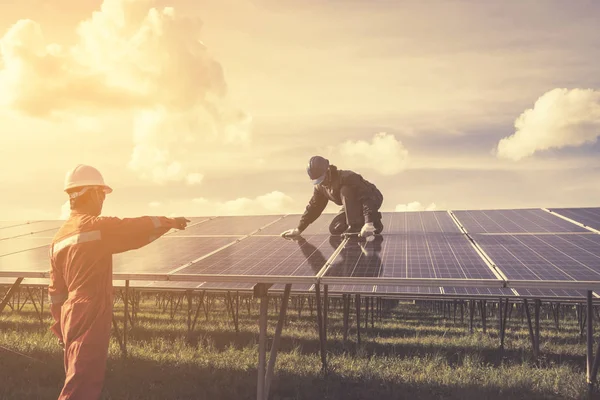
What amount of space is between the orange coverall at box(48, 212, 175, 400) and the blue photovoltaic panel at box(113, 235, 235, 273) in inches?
85.1

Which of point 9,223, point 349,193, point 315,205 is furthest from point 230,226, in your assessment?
point 9,223

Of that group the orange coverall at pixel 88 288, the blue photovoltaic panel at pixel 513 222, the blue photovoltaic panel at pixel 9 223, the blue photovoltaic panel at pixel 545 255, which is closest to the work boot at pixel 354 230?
the blue photovoltaic panel at pixel 545 255

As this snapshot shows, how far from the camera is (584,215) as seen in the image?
1273 centimetres

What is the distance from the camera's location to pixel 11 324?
20781 millimetres

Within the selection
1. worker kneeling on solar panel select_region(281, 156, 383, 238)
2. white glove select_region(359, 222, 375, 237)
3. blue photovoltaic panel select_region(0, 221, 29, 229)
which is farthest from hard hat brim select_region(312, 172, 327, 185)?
blue photovoltaic panel select_region(0, 221, 29, 229)

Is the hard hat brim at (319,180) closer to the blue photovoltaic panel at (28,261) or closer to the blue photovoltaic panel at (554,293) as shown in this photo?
the blue photovoltaic panel at (28,261)

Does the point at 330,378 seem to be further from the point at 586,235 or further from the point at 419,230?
the point at 586,235

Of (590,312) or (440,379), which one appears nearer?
(590,312)

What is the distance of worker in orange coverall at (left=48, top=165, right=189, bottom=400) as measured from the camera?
213 inches

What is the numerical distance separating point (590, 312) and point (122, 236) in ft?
22.7

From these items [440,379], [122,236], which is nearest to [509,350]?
[440,379]

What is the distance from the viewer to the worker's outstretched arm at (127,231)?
558 cm

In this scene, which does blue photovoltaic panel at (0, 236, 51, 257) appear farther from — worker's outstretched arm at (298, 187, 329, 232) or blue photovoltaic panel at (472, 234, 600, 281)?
blue photovoltaic panel at (472, 234, 600, 281)

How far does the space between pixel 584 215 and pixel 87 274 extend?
12157 millimetres
